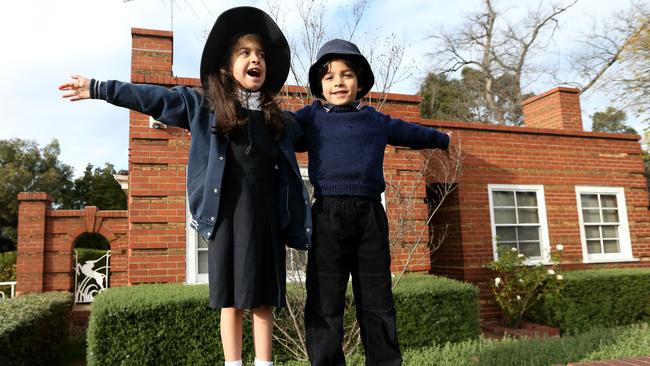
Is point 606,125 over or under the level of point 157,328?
over

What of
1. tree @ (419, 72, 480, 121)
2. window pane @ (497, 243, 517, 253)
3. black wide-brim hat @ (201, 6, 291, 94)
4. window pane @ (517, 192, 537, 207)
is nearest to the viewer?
black wide-brim hat @ (201, 6, 291, 94)

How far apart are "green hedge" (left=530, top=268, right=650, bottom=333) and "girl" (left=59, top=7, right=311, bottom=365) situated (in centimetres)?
639

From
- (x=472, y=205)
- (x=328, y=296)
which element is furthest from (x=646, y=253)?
(x=328, y=296)

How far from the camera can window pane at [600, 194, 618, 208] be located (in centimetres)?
902

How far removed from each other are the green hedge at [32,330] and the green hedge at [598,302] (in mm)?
7119

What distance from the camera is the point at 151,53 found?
6613mm

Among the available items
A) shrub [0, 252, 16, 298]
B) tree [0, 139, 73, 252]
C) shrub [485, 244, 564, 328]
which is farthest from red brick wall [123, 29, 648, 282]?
tree [0, 139, 73, 252]

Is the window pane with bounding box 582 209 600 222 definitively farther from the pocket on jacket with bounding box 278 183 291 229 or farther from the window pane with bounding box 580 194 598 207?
the pocket on jacket with bounding box 278 183 291 229

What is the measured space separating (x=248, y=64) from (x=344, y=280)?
120cm

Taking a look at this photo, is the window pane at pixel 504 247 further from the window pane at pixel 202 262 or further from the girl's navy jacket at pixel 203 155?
the girl's navy jacket at pixel 203 155

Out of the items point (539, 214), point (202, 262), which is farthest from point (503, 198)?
point (202, 262)

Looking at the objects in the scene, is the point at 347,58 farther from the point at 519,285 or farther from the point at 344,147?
the point at 519,285

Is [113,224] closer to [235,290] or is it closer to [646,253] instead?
[235,290]

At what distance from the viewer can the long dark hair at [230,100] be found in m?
2.14
